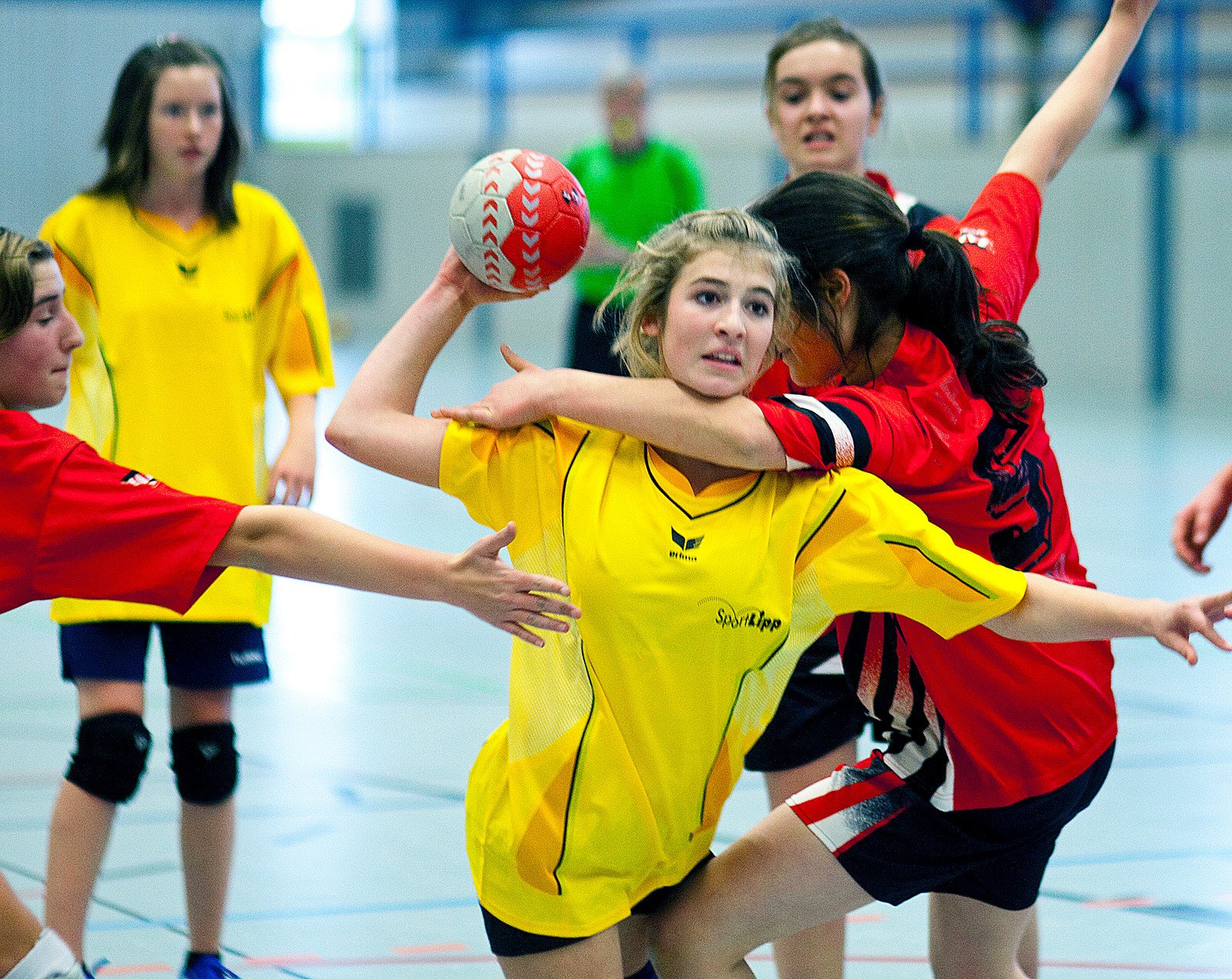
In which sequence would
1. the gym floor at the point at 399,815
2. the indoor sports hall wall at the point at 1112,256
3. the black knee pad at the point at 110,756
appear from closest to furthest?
the black knee pad at the point at 110,756, the gym floor at the point at 399,815, the indoor sports hall wall at the point at 1112,256

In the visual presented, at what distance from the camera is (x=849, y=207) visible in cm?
228

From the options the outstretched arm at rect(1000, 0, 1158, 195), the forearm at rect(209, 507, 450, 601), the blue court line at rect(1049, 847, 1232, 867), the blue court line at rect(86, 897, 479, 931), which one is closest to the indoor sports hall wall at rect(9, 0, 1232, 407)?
the blue court line at rect(1049, 847, 1232, 867)

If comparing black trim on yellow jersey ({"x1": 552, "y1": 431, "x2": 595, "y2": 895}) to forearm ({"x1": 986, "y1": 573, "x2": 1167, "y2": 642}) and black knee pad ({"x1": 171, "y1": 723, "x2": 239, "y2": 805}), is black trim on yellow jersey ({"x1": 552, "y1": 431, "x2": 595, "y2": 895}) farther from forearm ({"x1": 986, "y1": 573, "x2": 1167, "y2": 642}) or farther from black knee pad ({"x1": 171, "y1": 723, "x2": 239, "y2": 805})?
black knee pad ({"x1": 171, "y1": 723, "x2": 239, "y2": 805})

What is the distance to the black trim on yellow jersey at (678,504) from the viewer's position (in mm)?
2111

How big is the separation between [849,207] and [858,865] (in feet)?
3.00

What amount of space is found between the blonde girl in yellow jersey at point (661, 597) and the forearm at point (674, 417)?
55 mm

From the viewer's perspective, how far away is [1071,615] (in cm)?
212

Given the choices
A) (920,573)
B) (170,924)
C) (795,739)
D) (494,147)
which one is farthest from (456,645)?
(494,147)

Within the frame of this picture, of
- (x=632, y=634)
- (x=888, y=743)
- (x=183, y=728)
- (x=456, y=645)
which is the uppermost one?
(x=632, y=634)

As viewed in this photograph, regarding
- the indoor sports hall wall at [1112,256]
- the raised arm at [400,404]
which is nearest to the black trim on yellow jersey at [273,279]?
the raised arm at [400,404]

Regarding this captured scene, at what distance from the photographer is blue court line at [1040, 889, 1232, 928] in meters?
3.34

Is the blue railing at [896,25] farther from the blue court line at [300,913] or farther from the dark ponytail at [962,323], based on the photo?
the dark ponytail at [962,323]

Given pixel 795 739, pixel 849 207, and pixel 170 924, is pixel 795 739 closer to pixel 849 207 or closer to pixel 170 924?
pixel 849 207

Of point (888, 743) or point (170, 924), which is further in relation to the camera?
point (170, 924)
